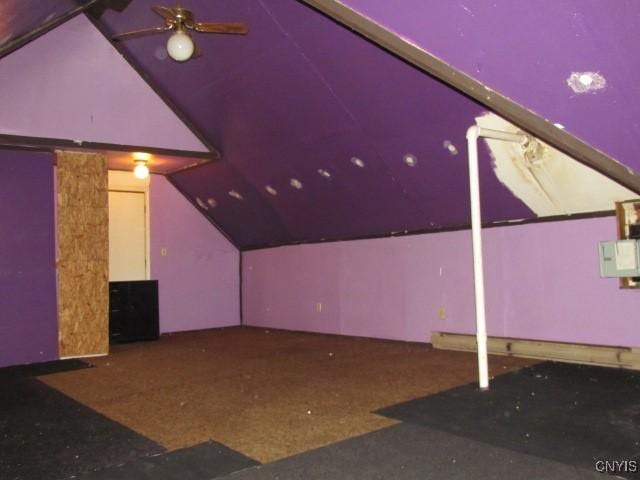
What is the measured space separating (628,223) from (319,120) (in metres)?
3.02

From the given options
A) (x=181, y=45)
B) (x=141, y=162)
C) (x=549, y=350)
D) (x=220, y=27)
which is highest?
(x=220, y=27)

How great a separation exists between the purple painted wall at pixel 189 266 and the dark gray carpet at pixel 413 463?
5798mm

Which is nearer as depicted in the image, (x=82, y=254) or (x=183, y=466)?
(x=183, y=466)

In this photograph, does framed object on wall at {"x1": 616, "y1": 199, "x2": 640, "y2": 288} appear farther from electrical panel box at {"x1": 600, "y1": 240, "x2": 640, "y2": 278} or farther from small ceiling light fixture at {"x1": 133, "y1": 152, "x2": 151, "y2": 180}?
small ceiling light fixture at {"x1": 133, "y1": 152, "x2": 151, "y2": 180}

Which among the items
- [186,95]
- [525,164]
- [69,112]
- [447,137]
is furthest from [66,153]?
[525,164]

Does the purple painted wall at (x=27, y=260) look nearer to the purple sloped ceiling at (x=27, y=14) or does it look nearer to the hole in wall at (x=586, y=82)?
the purple sloped ceiling at (x=27, y=14)

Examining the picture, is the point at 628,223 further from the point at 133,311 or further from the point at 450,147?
the point at 133,311

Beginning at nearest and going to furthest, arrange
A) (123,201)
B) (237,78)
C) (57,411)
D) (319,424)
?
(319,424)
(57,411)
(237,78)
(123,201)

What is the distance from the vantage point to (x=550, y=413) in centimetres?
354

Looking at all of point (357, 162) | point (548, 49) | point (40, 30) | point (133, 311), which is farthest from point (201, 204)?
point (548, 49)

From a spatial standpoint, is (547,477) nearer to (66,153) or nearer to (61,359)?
(61,359)

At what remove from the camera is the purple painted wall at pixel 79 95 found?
19.6ft

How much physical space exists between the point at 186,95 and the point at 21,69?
1.78 meters

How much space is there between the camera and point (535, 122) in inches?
145
